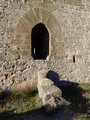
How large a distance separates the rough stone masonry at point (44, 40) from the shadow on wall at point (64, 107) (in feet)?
0.76

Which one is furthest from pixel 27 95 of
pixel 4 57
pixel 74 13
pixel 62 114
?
pixel 74 13

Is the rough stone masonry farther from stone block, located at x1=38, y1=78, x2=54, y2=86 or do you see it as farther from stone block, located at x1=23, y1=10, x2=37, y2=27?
stone block, located at x1=38, y1=78, x2=54, y2=86

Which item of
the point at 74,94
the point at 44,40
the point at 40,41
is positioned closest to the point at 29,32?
the point at 44,40

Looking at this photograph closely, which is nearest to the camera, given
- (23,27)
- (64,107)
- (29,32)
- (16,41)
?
(64,107)

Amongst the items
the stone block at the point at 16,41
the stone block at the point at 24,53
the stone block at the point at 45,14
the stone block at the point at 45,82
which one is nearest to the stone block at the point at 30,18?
the stone block at the point at 45,14

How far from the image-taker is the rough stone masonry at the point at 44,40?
29.4 feet

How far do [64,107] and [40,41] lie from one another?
4.02 meters

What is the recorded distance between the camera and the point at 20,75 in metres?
9.12

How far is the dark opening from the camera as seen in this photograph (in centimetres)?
1006

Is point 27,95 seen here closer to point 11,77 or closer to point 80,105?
point 11,77

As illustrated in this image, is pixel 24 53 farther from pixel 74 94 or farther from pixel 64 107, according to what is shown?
pixel 64 107

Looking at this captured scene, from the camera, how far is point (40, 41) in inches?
429

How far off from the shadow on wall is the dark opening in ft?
3.21

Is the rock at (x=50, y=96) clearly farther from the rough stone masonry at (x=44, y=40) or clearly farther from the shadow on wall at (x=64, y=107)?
the rough stone masonry at (x=44, y=40)
